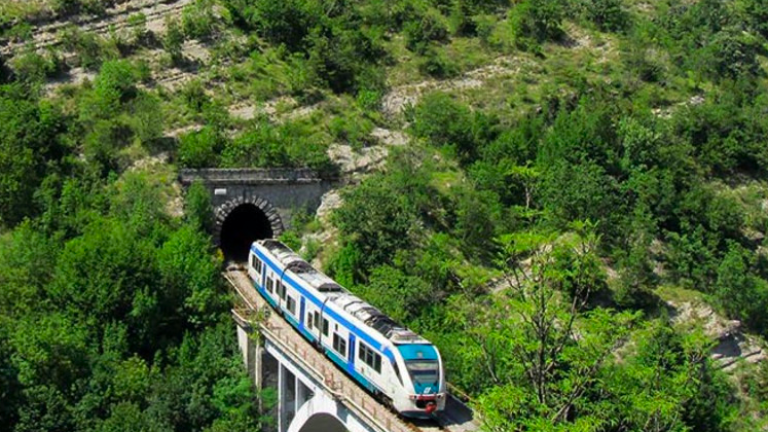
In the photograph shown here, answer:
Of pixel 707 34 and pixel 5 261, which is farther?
pixel 707 34

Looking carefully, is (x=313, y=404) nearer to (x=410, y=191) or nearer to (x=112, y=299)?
(x=112, y=299)

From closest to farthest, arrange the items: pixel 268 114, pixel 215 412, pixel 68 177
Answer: pixel 215 412 < pixel 68 177 < pixel 268 114

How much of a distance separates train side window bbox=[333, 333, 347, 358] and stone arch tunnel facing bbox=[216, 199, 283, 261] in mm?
17535

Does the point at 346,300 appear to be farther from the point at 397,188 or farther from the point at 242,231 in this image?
the point at 242,231

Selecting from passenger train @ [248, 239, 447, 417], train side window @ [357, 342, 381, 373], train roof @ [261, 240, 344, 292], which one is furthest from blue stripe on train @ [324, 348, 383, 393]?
train roof @ [261, 240, 344, 292]

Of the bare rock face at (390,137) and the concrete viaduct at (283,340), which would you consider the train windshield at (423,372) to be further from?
the bare rock face at (390,137)

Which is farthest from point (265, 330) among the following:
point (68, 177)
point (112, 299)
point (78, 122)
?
point (78, 122)

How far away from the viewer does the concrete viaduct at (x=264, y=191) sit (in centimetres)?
5925

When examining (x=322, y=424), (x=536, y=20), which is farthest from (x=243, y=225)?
(x=536, y=20)

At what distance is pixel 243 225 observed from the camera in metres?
65.5

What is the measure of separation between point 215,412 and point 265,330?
462 cm

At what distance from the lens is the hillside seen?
4619 cm

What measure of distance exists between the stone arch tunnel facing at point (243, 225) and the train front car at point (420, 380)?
23099 millimetres

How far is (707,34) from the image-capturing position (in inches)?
3344
